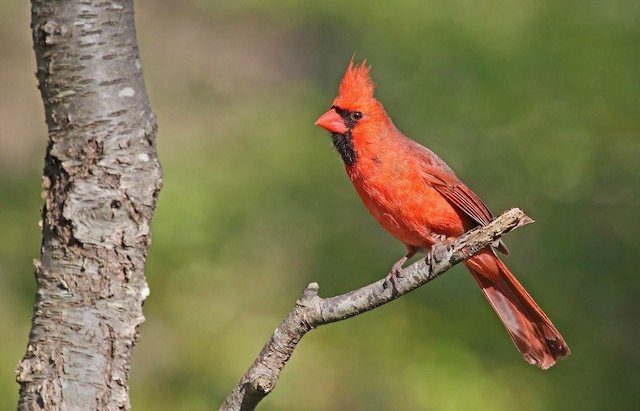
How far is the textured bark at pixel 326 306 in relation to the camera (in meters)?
2.08

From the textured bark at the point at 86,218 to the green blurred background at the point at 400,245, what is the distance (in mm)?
1598

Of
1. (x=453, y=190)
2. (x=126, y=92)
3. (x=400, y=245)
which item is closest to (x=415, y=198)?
(x=453, y=190)

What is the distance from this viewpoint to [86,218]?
80.3 inches

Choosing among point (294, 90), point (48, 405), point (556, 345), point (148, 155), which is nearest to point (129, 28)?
point (148, 155)

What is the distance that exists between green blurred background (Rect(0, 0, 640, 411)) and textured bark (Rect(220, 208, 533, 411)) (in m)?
1.56

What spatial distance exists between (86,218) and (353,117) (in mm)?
1320

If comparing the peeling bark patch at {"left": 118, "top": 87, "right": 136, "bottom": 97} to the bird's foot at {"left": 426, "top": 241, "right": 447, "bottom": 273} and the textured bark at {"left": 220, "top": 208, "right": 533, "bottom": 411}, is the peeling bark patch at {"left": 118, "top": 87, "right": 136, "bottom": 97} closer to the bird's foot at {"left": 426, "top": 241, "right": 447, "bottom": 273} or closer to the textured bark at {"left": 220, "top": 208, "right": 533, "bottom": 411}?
the textured bark at {"left": 220, "top": 208, "right": 533, "bottom": 411}

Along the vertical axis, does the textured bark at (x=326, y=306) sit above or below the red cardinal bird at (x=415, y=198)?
below

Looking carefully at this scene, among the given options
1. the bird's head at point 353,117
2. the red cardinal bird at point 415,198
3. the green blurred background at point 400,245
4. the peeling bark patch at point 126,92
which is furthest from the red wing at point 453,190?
the peeling bark patch at point 126,92

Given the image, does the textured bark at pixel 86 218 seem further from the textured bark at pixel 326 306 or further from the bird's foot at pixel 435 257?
the bird's foot at pixel 435 257

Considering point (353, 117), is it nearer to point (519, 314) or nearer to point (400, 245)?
point (519, 314)

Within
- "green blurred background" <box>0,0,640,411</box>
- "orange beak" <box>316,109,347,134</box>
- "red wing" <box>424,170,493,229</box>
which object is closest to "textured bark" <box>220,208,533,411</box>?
"red wing" <box>424,170,493,229</box>

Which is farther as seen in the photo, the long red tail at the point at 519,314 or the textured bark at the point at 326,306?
the long red tail at the point at 519,314

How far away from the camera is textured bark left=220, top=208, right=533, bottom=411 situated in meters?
2.08
